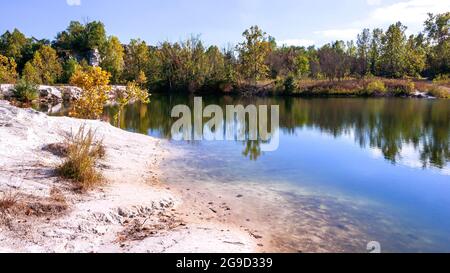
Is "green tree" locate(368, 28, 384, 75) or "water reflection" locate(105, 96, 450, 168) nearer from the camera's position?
"water reflection" locate(105, 96, 450, 168)

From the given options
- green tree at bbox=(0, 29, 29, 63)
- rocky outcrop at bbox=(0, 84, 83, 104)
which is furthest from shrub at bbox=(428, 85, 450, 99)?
green tree at bbox=(0, 29, 29, 63)

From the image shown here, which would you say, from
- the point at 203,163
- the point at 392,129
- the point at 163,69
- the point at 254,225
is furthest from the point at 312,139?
the point at 163,69

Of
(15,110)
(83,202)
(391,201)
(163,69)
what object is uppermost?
(163,69)

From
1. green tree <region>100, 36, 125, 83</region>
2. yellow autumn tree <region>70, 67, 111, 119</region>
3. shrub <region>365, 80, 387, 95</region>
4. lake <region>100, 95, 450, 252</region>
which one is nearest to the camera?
lake <region>100, 95, 450, 252</region>

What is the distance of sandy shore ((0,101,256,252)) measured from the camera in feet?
16.4

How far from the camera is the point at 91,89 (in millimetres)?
16094

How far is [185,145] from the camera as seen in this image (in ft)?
49.1

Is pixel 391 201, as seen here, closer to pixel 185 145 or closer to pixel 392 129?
pixel 185 145

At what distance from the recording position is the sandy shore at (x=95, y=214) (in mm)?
5004

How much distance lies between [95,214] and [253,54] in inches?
1881

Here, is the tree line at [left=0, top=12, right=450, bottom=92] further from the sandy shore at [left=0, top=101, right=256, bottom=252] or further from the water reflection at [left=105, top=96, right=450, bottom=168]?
the sandy shore at [left=0, top=101, right=256, bottom=252]

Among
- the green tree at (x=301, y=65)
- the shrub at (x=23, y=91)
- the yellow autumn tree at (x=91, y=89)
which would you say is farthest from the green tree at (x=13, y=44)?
Answer: the yellow autumn tree at (x=91, y=89)

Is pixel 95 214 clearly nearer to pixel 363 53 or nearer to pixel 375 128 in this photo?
pixel 375 128
